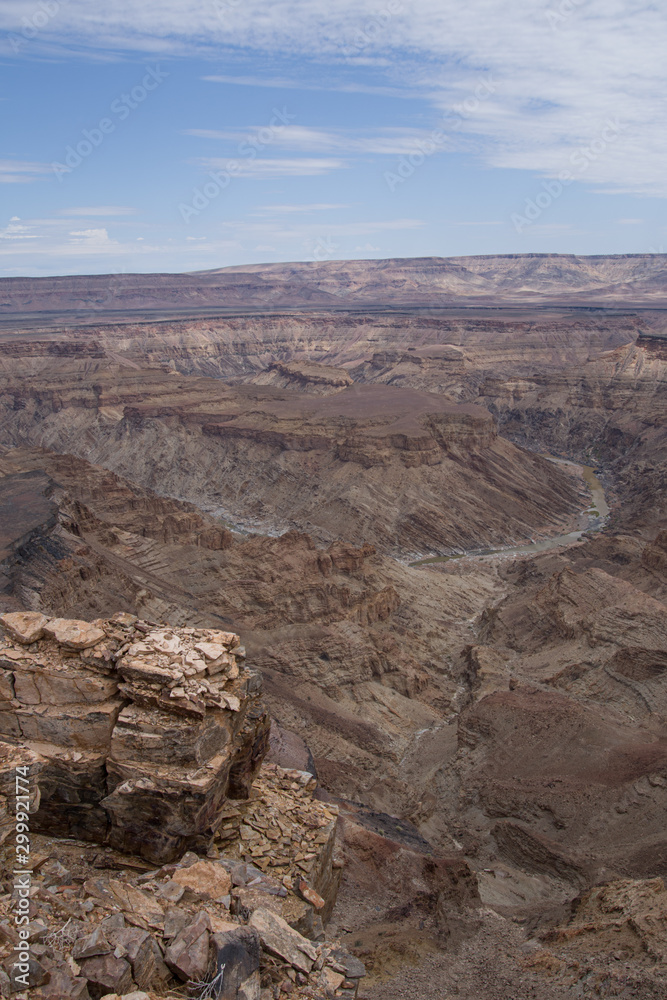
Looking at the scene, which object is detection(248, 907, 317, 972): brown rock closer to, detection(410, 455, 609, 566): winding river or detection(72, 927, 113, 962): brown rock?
detection(72, 927, 113, 962): brown rock

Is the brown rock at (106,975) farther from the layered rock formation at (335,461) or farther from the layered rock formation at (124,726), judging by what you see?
the layered rock formation at (335,461)

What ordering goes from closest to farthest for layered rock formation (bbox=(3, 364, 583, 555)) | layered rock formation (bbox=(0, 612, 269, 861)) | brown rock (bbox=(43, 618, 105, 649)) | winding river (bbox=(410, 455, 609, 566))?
layered rock formation (bbox=(0, 612, 269, 861)) → brown rock (bbox=(43, 618, 105, 649)) → winding river (bbox=(410, 455, 609, 566)) → layered rock formation (bbox=(3, 364, 583, 555))

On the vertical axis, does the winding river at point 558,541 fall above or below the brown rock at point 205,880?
below

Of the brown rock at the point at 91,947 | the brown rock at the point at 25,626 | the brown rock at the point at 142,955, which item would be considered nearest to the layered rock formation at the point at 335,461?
the brown rock at the point at 25,626

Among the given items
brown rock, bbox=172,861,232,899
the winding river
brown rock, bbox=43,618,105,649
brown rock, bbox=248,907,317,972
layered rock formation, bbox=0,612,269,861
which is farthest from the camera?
the winding river

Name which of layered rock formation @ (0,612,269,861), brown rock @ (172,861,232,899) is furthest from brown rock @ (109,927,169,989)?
layered rock formation @ (0,612,269,861)

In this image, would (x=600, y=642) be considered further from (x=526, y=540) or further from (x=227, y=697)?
(x=526, y=540)

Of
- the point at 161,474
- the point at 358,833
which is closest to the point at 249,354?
the point at 161,474
